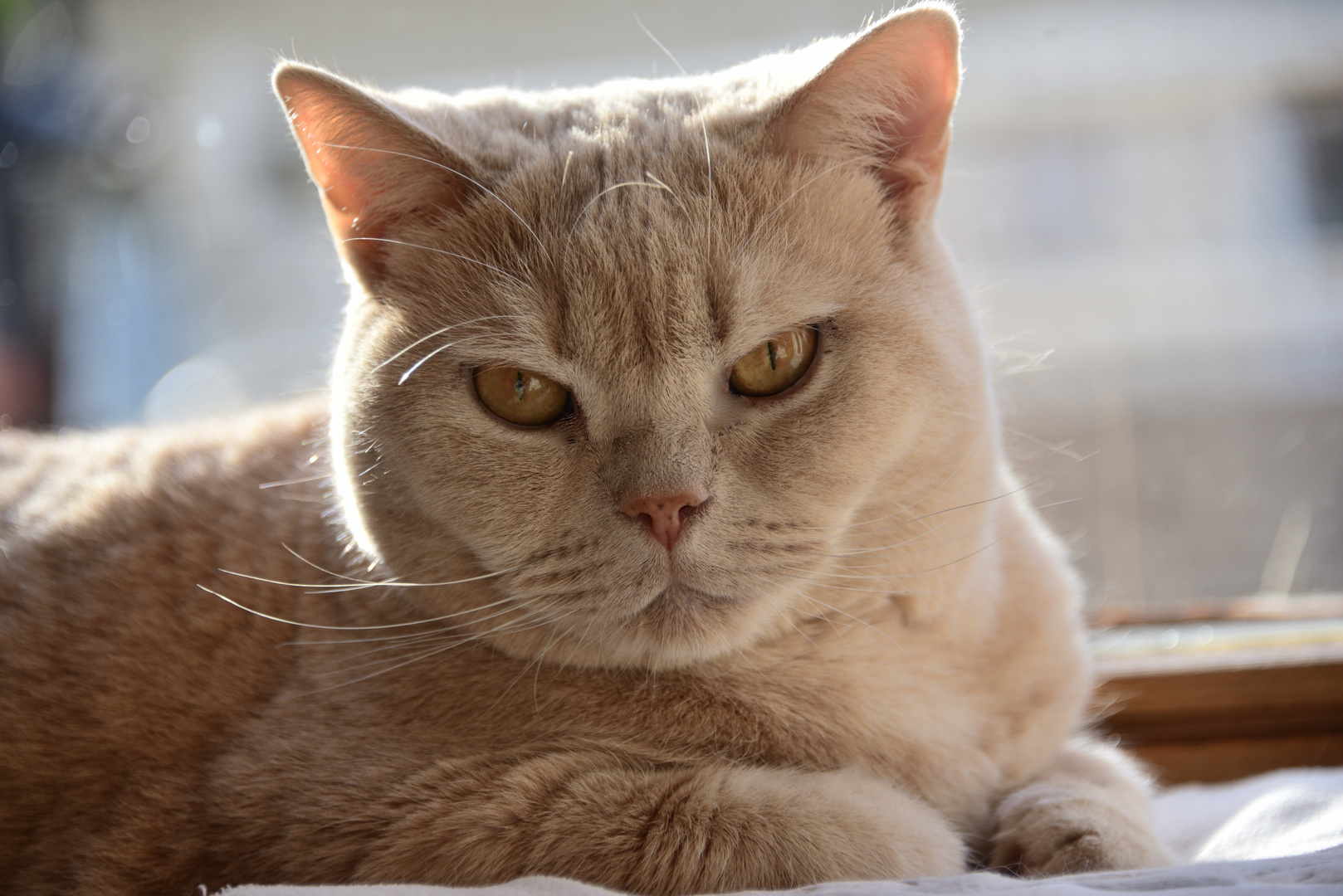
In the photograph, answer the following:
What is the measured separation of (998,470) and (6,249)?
232 cm

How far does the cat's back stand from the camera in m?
1.30

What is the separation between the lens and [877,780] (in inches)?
47.6

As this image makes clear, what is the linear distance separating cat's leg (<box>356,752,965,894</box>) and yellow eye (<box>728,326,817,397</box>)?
44 cm

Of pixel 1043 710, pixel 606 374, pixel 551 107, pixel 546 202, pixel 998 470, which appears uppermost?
pixel 551 107

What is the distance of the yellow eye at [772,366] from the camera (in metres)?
1.21

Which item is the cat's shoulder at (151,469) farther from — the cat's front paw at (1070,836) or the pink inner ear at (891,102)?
the cat's front paw at (1070,836)

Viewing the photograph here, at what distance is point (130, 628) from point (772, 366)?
3.03ft

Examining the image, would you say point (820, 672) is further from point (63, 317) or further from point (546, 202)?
point (63, 317)

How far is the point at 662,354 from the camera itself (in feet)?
3.82

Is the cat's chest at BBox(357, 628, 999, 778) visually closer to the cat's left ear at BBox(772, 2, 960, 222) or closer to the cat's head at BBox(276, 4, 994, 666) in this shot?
the cat's head at BBox(276, 4, 994, 666)

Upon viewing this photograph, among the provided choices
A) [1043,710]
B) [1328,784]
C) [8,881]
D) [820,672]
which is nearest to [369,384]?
[820,672]

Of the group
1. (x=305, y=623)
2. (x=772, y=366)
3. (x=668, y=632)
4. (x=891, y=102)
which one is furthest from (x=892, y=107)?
(x=305, y=623)

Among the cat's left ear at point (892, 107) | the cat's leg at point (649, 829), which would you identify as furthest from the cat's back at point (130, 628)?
the cat's left ear at point (892, 107)

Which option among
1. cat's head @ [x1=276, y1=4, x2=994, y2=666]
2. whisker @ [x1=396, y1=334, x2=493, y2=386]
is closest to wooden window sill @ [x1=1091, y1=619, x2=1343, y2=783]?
cat's head @ [x1=276, y1=4, x2=994, y2=666]
